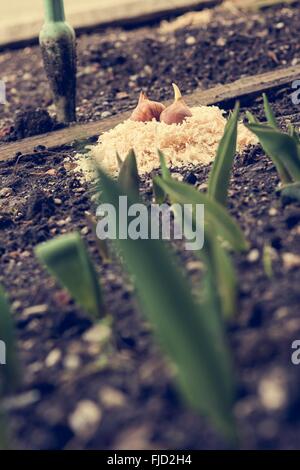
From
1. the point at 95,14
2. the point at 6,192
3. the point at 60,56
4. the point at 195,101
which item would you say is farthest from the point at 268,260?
the point at 95,14

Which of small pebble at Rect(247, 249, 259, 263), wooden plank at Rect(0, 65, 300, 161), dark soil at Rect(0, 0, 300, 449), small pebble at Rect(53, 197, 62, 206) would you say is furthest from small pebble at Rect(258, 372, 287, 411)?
wooden plank at Rect(0, 65, 300, 161)

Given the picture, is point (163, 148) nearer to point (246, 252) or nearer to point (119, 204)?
point (246, 252)

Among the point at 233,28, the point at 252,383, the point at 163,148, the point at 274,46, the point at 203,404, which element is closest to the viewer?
the point at 203,404

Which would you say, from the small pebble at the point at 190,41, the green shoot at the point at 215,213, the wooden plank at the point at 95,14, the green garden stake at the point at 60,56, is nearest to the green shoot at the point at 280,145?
the green shoot at the point at 215,213

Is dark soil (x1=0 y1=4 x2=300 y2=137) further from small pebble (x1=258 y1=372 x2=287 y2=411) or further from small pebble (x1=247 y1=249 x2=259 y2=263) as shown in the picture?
small pebble (x1=258 y1=372 x2=287 y2=411)

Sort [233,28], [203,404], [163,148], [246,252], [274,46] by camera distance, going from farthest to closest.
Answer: [233,28]
[274,46]
[163,148]
[246,252]
[203,404]

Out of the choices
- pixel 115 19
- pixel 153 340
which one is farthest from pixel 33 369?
pixel 115 19

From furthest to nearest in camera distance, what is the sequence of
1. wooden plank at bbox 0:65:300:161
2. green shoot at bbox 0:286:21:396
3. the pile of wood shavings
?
→ wooden plank at bbox 0:65:300:161
the pile of wood shavings
green shoot at bbox 0:286:21:396
